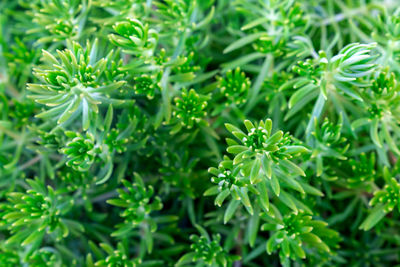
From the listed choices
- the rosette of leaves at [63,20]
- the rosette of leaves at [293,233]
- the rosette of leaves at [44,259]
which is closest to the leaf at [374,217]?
the rosette of leaves at [293,233]

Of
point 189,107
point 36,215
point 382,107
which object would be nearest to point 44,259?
point 36,215

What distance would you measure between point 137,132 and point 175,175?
327mm

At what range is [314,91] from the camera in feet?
7.14

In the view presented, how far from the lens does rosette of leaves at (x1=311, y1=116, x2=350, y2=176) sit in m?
2.10

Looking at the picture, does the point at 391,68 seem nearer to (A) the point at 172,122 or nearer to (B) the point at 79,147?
(A) the point at 172,122

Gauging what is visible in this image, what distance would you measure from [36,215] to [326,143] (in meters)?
1.50

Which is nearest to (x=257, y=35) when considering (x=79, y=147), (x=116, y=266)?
(x=79, y=147)

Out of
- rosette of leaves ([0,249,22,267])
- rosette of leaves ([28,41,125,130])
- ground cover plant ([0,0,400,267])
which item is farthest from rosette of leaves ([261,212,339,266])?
rosette of leaves ([0,249,22,267])

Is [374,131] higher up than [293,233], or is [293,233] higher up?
[374,131]

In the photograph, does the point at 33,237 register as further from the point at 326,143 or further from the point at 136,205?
the point at 326,143

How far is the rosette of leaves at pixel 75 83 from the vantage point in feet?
6.18

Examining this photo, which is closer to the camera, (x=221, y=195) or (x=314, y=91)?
(x=221, y=195)

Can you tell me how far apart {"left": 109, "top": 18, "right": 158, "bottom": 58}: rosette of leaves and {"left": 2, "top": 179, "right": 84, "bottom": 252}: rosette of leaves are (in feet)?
2.82

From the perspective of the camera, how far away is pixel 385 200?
217 centimetres
